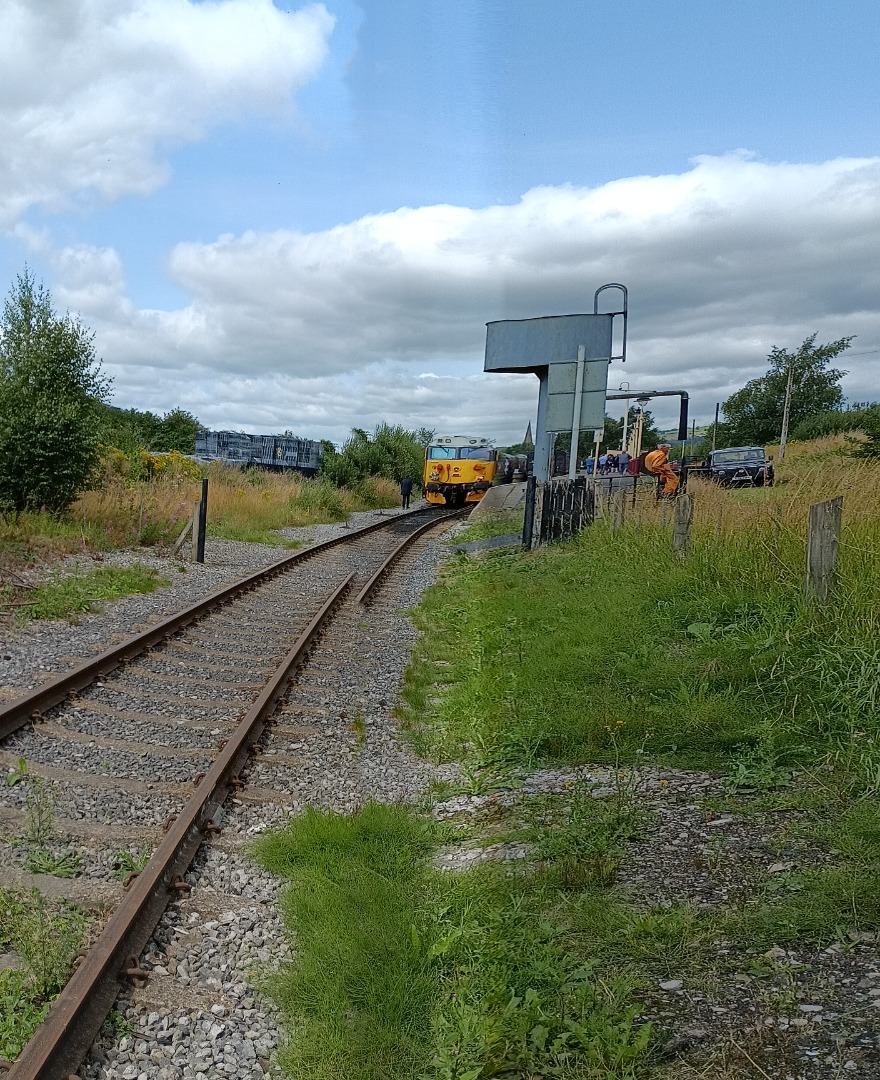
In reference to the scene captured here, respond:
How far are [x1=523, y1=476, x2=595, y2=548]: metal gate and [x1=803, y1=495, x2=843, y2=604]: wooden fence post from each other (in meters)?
8.16

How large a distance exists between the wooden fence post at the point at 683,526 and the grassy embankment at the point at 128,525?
Result: 653 cm

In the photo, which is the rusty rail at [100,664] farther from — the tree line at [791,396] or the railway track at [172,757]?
the tree line at [791,396]

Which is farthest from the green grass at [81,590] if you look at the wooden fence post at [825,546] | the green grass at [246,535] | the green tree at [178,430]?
the green tree at [178,430]

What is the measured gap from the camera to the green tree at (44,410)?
45.8ft

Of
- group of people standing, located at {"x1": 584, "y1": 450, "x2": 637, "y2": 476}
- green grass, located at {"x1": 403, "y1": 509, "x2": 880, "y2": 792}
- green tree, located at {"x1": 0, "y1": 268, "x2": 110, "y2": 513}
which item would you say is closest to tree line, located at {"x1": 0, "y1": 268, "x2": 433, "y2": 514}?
green tree, located at {"x1": 0, "y1": 268, "x2": 110, "y2": 513}

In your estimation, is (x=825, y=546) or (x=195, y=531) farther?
(x=195, y=531)

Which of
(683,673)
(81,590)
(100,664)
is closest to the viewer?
(683,673)

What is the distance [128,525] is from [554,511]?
299 inches

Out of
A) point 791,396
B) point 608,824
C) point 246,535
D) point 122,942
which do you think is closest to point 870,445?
point 246,535

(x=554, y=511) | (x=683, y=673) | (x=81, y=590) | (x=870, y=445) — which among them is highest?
→ (x=870, y=445)

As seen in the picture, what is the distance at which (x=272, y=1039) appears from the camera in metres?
2.80

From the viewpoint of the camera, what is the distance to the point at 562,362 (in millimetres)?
13062

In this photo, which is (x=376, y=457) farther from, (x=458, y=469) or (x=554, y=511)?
(x=554, y=511)

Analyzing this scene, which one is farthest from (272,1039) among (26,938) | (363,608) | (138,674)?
(363,608)
